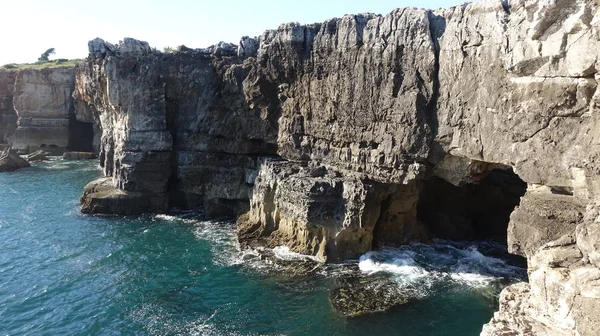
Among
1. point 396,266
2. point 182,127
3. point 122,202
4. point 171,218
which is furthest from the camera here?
point 182,127

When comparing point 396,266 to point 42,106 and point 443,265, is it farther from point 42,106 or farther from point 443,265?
point 42,106

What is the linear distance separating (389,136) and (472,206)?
1115cm

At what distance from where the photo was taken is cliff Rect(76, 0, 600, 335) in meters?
13.2

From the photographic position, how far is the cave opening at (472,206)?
97.7 ft

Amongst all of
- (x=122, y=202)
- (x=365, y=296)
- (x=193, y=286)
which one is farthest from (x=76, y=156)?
(x=365, y=296)

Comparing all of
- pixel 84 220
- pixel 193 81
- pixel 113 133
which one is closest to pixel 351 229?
pixel 193 81

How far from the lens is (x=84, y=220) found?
35.0 meters

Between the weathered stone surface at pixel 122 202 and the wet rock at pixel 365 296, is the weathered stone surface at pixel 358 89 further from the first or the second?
the weathered stone surface at pixel 122 202

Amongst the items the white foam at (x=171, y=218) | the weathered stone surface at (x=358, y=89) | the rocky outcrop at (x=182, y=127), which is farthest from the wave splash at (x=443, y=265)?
the white foam at (x=171, y=218)

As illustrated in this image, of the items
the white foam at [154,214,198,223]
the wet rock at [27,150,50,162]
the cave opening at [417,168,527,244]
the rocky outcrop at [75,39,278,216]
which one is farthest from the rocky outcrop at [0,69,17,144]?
the cave opening at [417,168,527,244]

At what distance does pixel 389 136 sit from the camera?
2425 centimetres

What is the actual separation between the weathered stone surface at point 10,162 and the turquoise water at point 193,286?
24770mm

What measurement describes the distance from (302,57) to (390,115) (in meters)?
8.05

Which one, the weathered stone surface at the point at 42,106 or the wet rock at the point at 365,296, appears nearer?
the wet rock at the point at 365,296
